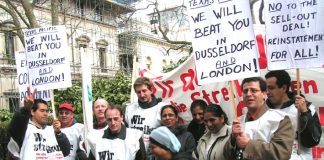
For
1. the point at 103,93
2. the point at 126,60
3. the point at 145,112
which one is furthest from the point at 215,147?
the point at 126,60

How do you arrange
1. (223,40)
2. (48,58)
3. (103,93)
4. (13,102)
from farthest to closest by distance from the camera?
(13,102) → (103,93) → (48,58) → (223,40)

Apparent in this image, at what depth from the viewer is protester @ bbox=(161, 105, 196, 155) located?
3.92 m

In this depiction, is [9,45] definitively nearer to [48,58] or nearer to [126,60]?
[126,60]

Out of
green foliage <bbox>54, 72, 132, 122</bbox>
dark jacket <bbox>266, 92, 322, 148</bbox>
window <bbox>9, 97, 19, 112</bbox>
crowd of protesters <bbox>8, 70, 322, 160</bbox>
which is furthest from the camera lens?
window <bbox>9, 97, 19, 112</bbox>

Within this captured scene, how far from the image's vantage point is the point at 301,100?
3453mm

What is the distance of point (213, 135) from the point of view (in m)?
3.89

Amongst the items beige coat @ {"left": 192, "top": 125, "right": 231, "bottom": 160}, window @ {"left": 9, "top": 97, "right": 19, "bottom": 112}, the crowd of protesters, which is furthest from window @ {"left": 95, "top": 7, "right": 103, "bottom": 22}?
beige coat @ {"left": 192, "top": 125, "right": 231, "bottom": 160}

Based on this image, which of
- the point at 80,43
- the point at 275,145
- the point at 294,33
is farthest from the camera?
the point at 80,43

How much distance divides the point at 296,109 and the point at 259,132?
563 millimetres

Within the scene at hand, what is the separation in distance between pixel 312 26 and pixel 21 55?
4.24m

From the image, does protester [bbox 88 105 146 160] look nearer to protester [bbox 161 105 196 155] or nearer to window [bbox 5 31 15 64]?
protester [bbox 161 105 196 155]

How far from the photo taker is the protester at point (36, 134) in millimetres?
4398

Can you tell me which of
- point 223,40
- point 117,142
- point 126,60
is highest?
point 126,60

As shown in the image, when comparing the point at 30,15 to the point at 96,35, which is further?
the point at 96,35
